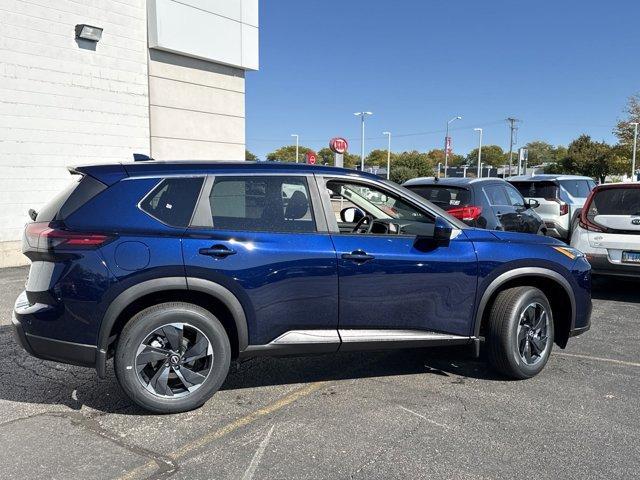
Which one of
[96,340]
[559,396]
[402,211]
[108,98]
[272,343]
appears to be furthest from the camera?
[108,98]

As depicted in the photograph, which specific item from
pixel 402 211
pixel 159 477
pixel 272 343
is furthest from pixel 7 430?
pixel 402 211

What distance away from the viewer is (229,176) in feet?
12.7

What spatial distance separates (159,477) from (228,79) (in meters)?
11.2

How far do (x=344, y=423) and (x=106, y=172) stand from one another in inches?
91.2

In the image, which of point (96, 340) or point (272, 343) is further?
point (272, 343)

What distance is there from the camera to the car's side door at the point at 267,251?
3.62 m

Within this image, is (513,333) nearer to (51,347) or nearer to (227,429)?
(227,429)

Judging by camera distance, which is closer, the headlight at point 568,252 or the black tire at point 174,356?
the black tire at point 174,356

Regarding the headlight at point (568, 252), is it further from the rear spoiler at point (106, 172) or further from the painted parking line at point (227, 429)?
the rear spoiler at point (106, 172)

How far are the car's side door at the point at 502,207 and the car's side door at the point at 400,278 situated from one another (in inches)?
157

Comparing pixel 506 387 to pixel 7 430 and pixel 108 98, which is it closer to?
pixel 7 430

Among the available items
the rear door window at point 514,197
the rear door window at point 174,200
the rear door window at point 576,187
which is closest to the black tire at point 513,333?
the rear door window at point 174,200

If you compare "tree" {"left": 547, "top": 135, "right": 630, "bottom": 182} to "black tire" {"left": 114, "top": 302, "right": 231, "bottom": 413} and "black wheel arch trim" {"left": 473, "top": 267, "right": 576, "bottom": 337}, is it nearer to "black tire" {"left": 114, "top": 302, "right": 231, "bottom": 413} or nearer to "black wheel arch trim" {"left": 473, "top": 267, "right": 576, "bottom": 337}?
"black wheel arch trim" {"left": 473, "top": 267, "right": 576, "bottom": 337}

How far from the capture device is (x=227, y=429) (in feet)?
11.6
